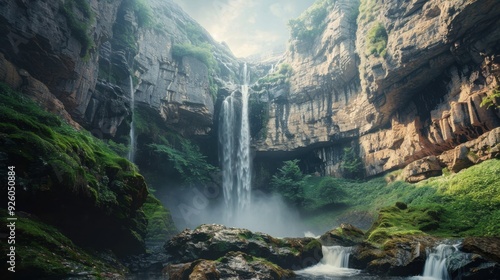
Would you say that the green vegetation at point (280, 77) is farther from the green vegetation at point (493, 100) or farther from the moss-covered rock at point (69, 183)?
the moss-covered rock at point (69, 183)

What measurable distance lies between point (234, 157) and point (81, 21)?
2188 cm

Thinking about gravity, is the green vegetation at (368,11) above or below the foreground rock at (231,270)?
above

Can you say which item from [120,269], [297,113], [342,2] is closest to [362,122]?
[297,113]

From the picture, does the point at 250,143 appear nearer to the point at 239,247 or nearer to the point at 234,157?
the point at 234,157

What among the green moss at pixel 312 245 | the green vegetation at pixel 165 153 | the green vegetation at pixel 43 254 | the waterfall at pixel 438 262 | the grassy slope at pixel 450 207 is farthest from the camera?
the green vegetation at pixel 165 153

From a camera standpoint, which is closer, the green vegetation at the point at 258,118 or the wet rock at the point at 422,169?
the wet rock at the point at 422,169

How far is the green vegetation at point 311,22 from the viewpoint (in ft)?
124

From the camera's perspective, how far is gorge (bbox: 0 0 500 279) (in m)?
9.75

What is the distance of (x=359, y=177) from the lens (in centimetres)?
3183

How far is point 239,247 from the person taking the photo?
13.3 m

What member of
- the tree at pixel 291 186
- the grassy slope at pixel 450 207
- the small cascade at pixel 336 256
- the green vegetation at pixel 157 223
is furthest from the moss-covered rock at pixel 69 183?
the tree at pixel 291 186

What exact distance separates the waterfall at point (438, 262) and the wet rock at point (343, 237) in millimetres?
5780

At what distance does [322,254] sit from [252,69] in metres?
42.6

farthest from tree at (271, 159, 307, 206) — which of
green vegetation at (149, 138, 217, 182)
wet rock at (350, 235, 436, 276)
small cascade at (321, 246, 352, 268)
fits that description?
wet rock at (350, 235, 436, 276)
